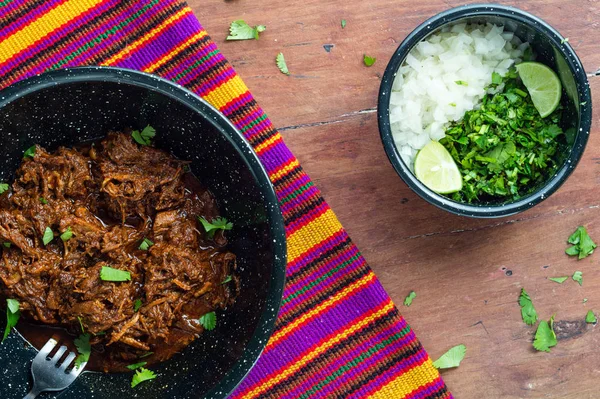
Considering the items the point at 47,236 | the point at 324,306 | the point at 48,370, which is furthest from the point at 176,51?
the point at 48,370

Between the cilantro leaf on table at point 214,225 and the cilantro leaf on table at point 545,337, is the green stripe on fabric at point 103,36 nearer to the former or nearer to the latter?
the cilantro leaf on table at point 214,225

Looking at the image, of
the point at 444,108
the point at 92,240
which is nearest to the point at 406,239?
the point at 444,108

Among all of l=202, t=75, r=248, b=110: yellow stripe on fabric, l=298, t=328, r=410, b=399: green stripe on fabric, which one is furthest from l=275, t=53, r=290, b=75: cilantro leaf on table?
l=298, t=328, r=410, b=399: green stripe on fabric

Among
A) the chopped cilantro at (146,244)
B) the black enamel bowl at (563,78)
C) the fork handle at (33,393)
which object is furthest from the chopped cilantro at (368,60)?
the fork handle at (33,393)

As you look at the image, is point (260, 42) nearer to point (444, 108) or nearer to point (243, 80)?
point (243, 80)

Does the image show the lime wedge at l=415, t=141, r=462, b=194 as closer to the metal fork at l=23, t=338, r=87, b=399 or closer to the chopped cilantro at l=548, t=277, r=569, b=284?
the chopped cilantro at l=548, t=277, r=569, b=284

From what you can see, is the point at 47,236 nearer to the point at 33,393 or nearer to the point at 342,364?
the point at 33,393

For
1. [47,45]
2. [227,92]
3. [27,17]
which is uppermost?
[27,17]
